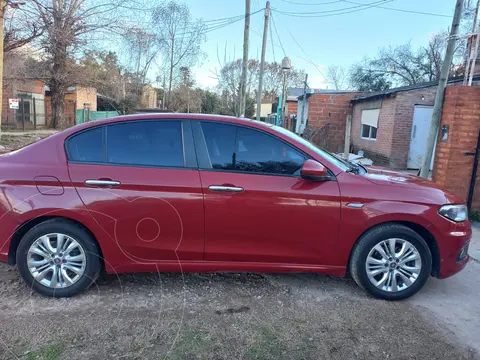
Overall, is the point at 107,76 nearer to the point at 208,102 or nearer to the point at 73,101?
the point at 73,101

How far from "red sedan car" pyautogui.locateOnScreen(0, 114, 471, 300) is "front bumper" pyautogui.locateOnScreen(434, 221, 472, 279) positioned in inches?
0.4

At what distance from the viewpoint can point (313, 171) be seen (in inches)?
123

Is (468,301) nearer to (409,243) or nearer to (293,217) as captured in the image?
(409,243)

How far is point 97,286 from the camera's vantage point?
11.4 feet

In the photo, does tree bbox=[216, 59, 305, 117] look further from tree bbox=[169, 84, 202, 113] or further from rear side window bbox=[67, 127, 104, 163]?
rear side window bbox=[67, 127, 104, 163]

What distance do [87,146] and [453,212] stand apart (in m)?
3.43

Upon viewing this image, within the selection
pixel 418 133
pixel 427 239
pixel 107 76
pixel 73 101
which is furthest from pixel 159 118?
pixel 73 101

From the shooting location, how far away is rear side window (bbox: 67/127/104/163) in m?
3.25

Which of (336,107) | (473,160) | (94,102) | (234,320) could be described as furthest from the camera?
(94,102)

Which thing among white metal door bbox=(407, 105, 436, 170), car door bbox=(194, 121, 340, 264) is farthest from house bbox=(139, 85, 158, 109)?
car door bbox=(194, 121, 340, 264)

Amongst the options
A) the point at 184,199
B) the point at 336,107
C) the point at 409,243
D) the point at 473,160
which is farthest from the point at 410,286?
the point at 336,107

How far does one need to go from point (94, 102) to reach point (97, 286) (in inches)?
1411

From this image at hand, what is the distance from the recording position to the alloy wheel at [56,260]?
318 cm

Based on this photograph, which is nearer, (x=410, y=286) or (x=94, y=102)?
(x=410, y=286)
